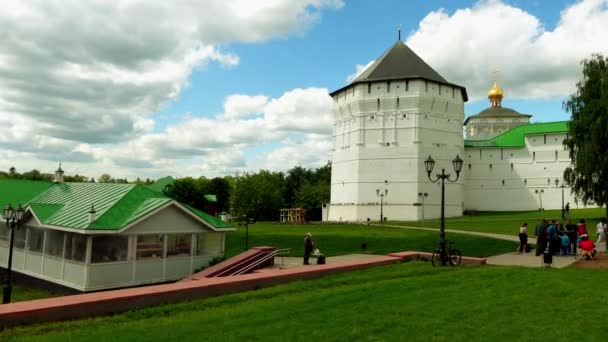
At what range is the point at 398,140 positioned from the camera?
6072 cm

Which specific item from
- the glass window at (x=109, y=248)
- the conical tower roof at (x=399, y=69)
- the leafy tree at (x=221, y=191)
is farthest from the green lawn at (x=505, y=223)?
the leafy tree at (x=221, y=191)

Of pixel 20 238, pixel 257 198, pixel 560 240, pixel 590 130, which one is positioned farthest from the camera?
pixel 257 198

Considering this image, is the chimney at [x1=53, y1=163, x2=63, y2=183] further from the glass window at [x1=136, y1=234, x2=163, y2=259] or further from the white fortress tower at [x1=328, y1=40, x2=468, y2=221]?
the white fortress tower at [x1=328, y1=40, x2=468, y2=221]

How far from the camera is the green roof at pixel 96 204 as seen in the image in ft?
54.1

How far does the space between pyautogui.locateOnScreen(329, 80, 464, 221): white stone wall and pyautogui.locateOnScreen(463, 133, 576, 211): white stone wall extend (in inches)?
272

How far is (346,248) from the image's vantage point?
82.2 feet

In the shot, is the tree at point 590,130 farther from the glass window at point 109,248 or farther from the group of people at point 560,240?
the glass window at point 109,248

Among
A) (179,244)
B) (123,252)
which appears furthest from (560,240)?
(123,252)

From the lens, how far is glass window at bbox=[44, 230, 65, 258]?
695 inches

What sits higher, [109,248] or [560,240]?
[560,240]

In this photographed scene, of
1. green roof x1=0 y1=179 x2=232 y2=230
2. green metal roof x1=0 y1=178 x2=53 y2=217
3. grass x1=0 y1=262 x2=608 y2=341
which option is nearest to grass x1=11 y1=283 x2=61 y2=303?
green roof x1=0 y1=179 x2=232 y2=230

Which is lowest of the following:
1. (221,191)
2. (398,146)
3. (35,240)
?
(35,240)

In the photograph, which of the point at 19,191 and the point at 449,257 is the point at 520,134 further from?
the point at 19,191

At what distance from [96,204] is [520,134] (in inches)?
2546
